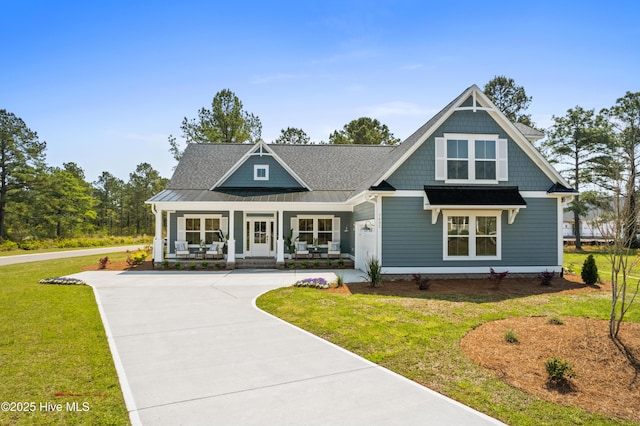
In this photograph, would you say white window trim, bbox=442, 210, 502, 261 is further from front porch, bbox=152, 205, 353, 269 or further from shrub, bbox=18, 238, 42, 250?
shrub, bbox=18, 238, 42, 250

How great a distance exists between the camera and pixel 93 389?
453cm

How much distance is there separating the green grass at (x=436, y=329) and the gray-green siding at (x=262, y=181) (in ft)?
30.3

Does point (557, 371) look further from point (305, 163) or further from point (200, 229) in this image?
point (305, 163)

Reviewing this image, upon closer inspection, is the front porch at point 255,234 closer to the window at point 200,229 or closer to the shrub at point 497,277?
the window at point 200,229

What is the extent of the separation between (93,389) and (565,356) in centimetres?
666

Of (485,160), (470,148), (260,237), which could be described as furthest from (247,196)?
(485,160)

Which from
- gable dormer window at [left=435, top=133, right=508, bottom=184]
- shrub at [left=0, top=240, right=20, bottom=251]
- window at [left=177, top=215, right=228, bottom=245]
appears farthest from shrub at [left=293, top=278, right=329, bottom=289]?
shrub at [left=0, top=240, right=20, bottom=251]

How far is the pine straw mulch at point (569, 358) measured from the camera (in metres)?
4.38

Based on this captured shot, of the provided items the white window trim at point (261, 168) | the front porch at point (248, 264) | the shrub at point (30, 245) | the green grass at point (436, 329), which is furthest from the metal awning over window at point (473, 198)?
the shrub at point (30, 245)

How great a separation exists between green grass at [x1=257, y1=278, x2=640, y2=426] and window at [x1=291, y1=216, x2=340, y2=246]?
25.3ft

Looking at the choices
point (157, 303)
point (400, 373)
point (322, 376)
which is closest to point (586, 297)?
point (400, 373)

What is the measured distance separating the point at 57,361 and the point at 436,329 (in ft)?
20.9

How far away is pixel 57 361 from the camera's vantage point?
5441 millimetres

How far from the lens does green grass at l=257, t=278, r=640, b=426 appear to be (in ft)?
13.7
